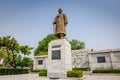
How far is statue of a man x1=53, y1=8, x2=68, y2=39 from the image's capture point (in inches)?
451

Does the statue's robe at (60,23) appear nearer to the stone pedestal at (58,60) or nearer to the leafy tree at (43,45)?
the stone pedestal at (58,60)

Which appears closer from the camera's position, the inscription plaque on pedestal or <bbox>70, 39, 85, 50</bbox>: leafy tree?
the inscription plaque on pedestal

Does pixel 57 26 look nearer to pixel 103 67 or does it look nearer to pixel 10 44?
pixel 103 67

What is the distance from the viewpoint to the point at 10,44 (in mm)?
25484

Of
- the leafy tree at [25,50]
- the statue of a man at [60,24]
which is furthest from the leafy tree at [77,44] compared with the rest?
the statue of a man at [60,24]

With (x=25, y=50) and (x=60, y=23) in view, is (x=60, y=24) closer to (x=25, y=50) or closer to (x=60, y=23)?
(x=60, y=23)

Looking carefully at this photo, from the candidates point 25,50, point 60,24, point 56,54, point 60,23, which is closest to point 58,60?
point 56,54

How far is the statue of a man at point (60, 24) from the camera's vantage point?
11453 mm

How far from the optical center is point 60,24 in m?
11.6

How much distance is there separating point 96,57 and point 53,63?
13.1 metres

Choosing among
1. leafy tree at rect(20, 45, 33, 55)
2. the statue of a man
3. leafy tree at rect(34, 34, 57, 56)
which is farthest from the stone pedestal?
leafy tree at rect(34, 34, 57, 56)

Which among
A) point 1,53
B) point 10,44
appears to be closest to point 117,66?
point 10,44

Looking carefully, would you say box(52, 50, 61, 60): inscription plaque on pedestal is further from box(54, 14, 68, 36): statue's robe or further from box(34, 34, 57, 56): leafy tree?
box(34, 34, 57, 56): leafy tree

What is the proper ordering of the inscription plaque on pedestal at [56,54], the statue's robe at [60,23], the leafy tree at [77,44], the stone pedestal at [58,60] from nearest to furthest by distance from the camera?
the stone pedestal at [58,60]
the inscription plaque on pedestal at [56,54]
the statue's robe at [60,23]
the leafy tree at [77,44]
